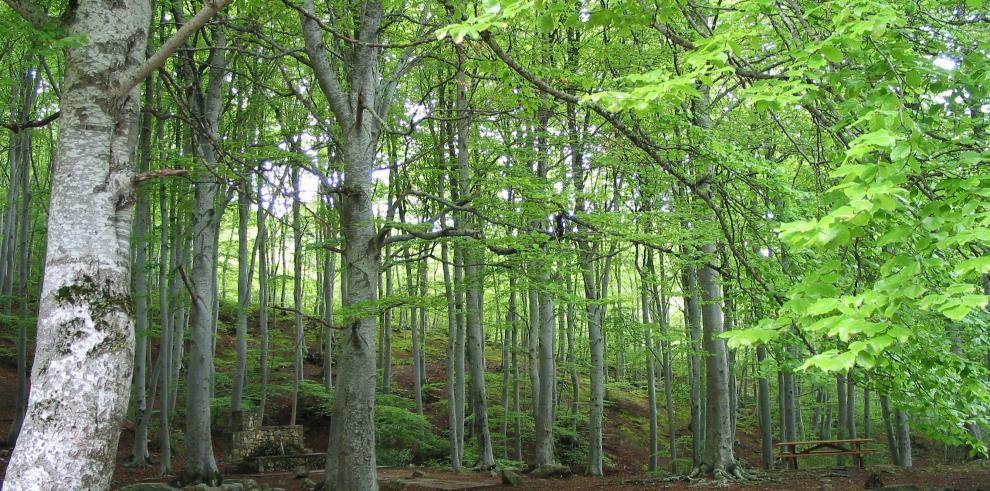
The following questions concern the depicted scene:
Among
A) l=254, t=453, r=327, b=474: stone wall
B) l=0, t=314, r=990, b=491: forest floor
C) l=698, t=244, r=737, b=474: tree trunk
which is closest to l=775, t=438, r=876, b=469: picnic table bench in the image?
l=0, t=314, r=990, b=491: forest floor

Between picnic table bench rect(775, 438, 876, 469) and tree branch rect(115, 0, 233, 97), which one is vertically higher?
tree branch rect(115, 0, 233, 97)

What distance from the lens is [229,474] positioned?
13625 millimetres

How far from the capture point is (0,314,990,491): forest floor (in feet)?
35.3

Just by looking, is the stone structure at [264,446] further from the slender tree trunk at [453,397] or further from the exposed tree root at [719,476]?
the exposed tree root at [719,476]

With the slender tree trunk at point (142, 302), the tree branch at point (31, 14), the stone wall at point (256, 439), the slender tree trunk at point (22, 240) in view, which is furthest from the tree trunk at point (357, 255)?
the stone wall at point (256, 439)

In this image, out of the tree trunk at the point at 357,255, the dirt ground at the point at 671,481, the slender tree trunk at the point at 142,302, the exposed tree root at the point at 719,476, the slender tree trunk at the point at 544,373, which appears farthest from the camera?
the slender tree trunk at the point at 544,373

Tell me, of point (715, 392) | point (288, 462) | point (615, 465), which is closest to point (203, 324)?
point (288, 462)

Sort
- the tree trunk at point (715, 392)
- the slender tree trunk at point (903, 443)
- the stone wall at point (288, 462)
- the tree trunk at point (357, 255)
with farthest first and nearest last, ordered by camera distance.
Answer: the slender tree trunk at point (903, 443) < the stone wall at point (288, 462) < the tree trunk at point (715, 392) < the tree trunk at point (357, 255)

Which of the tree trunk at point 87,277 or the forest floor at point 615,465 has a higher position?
the tree trunk at point 87,277

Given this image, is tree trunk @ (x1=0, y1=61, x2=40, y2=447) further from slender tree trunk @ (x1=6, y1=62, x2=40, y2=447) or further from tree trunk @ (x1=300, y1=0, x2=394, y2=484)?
tree trunk @ (x1=300, y1=0, x2=394, y2=484)

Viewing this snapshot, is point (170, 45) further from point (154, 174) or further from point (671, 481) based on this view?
point (671, 481)

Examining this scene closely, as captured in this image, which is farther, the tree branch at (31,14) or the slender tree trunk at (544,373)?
the slender tree trunk at (544,373)

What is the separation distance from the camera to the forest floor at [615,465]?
10.8 m

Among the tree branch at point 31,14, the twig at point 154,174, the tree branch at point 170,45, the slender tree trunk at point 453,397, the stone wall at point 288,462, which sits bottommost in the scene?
the stone wall at point 288,462
